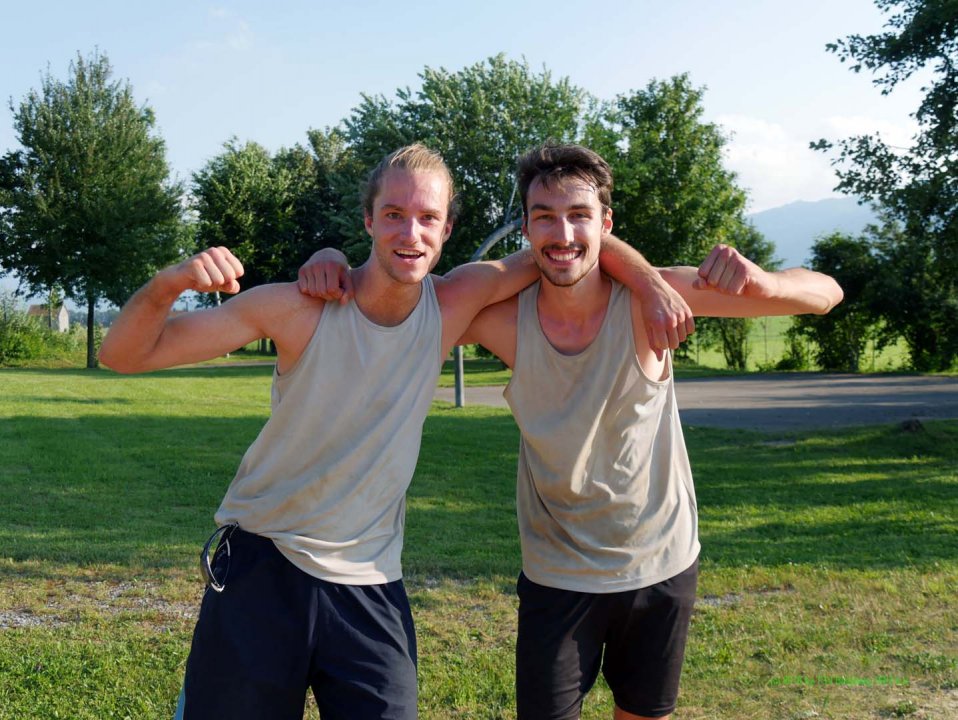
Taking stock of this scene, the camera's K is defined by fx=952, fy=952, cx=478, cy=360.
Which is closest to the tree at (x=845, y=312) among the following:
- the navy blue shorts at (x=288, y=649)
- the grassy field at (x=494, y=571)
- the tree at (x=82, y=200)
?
the grassy field at (x=494, y=571)

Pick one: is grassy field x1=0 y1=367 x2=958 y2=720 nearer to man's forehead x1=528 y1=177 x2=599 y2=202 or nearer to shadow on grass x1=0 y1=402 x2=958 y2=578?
shadow on grass x1=0 y1=402 x2=958 y2=578

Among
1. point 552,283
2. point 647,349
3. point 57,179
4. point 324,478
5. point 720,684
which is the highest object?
point 57,179

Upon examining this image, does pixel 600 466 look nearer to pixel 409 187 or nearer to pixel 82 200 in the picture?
pixel 409 187

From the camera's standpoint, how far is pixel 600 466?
9.68ft

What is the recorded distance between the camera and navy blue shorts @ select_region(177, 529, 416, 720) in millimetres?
2562

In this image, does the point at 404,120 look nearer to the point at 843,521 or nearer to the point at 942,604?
the point at 843,521

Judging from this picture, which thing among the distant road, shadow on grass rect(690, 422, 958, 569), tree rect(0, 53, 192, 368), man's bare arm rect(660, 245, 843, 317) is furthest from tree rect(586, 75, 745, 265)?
man's bare arm rect(660, 245, 843, 317)

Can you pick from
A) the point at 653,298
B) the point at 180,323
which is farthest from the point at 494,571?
the point at 180,323

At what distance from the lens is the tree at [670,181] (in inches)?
1291

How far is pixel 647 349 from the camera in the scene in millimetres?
3027

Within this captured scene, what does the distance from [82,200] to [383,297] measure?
29.9m

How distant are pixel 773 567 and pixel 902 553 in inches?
50.2

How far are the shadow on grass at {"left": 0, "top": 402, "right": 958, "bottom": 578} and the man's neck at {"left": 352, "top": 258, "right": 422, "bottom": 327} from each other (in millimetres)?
3957

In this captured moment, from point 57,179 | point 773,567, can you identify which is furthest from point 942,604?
point 57,179
